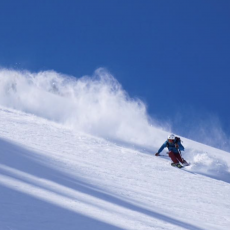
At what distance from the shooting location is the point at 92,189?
262 inches

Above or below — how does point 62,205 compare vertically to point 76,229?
above

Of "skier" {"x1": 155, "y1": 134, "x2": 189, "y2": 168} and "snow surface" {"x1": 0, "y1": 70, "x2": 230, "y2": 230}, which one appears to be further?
"skier" {"x1": 155, "y1": 134, "x2": 189, "y2": 168}

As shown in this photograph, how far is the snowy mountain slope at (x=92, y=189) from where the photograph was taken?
462 cm

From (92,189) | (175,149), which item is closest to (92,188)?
(92,189)

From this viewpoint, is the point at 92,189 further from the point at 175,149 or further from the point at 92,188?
the point at 175,149

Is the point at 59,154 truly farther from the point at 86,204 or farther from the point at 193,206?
the point at 86,204

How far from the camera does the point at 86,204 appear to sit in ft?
17.7

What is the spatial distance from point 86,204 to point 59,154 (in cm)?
475

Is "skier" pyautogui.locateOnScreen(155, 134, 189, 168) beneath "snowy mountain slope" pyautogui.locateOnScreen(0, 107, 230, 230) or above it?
above

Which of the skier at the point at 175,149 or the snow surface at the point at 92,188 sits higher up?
the skier at the point at 175,149

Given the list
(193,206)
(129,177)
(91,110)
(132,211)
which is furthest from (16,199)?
(91,110)

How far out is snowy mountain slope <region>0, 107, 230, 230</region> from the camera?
462 cm

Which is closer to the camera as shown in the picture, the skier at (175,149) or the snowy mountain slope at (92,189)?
the snowy mountain slope at (92,189)

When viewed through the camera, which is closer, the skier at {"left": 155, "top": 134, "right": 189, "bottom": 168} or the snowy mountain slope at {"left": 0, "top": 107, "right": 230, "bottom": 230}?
the snowy mountain slope at {"left": 0, "top": 107, "right": 230, "bottom": 230}
